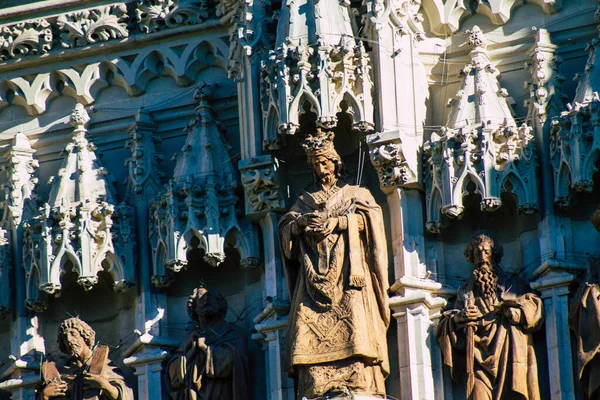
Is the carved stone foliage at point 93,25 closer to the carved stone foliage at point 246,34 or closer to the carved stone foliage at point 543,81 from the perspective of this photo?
the carved stone foliage at point 246,34

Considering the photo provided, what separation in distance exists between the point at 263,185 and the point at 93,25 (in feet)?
8.52

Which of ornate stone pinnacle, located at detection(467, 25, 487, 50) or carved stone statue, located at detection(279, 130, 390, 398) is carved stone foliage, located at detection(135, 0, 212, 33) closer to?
carved stone statue, located at detection(279, 130, 390, 398)

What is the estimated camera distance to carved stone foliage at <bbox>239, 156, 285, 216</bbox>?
812 inches

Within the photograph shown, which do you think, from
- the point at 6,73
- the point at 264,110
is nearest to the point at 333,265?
the point at 264,110

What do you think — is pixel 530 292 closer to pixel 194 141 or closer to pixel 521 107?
pixel 521 107

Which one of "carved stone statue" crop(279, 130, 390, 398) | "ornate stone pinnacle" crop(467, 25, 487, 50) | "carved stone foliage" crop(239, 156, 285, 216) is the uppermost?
"ornate stone pinnacle" crop(467, 25, 487, 50)

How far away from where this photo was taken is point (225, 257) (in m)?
21.0

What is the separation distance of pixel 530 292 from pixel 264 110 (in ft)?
8.99

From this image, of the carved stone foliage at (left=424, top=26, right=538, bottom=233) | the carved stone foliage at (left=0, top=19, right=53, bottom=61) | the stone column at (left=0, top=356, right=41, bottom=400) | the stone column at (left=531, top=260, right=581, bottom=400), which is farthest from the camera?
the carved stone foliage at (left=0, top=19, right=53, bottom=61)

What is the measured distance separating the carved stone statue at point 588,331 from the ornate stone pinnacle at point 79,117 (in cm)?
491

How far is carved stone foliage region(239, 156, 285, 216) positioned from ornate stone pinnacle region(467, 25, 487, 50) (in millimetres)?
1904

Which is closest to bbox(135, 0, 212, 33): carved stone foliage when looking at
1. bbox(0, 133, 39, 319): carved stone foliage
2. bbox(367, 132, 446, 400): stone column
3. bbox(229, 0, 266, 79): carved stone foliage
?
bbox(229, 0, 266, 79): carved stone foliage

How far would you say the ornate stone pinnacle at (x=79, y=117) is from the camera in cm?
2184

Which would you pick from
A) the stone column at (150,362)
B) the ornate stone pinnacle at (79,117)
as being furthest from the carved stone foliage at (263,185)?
the ornate stone pinnacle at (79,117)
